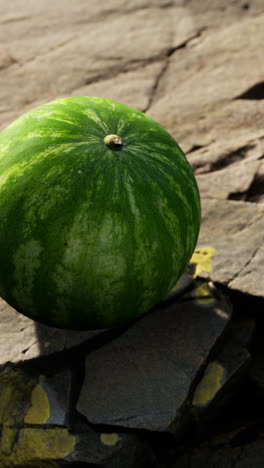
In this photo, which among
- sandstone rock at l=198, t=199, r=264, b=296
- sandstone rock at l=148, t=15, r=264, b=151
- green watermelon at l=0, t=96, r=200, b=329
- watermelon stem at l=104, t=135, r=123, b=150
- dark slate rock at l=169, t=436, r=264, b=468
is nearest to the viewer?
green watermelon at l=0, t=96, r=200, b=329

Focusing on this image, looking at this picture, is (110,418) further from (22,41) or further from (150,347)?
(22,41)

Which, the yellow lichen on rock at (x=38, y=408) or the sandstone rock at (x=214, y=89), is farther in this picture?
the sandstone rock at (x=214, y=89)

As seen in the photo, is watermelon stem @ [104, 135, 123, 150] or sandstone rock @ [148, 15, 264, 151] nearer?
watermelon stem @ [104, 135, 123, 150]

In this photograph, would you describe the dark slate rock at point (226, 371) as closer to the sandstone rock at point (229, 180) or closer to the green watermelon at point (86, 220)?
the green watermelon at point (86, 220)

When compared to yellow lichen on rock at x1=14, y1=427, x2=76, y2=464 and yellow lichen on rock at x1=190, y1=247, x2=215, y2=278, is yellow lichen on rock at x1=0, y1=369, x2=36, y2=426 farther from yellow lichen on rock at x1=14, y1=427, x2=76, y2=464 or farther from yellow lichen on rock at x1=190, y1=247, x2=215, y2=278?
yellow lichen on rock at x1=190, y1=247, x2=215, y2=278

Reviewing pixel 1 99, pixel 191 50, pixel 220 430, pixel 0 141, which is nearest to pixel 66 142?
pixel 0 141

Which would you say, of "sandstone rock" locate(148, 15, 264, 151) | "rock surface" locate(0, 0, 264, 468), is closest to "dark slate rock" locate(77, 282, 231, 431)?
"rock surface" locate(0, 0, 264, 468)

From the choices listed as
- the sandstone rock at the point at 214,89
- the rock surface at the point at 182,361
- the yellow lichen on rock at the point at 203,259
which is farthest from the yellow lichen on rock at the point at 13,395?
the sandstone rock at the point at 214,89

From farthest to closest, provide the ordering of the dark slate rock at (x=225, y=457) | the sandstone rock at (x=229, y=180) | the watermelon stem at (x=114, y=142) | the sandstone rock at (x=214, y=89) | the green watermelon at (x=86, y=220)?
the sandstone rock at (x=214, y=89)
the sandstone rock at (x=229, y=180)
the dark slate rock at (x=225, y=457)
the watermelon stem at (x=114, y=142)
the green watermelon at (x=86, y=220)
